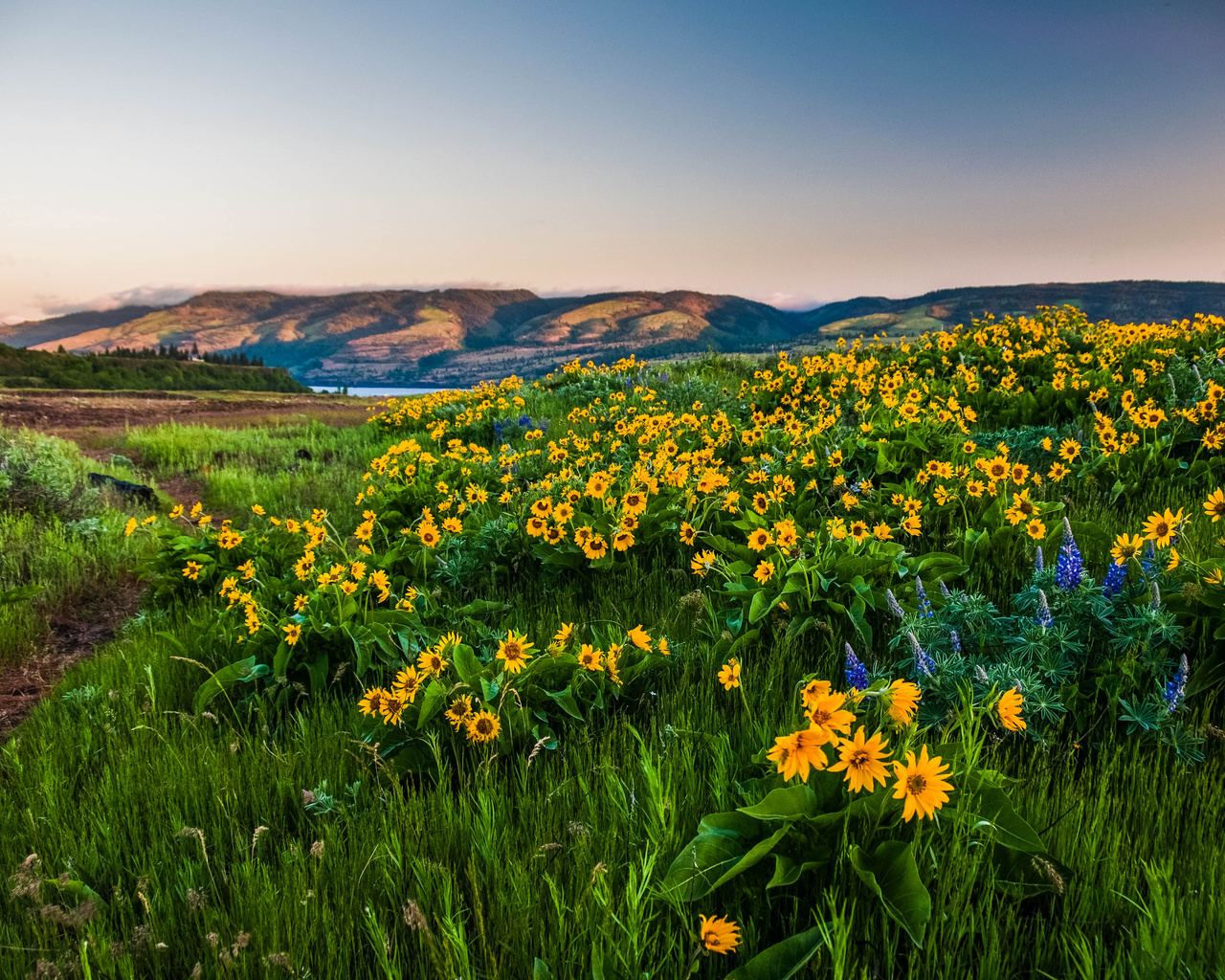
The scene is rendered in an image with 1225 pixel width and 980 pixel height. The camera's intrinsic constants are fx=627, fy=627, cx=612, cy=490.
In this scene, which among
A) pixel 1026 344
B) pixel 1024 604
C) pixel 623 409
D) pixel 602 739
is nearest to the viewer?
pixel 602 739

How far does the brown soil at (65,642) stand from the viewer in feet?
11.3

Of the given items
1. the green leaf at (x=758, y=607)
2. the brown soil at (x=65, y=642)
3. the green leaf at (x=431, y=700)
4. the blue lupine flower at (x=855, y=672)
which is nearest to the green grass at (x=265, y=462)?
the brown soil at (x=65, y=642)

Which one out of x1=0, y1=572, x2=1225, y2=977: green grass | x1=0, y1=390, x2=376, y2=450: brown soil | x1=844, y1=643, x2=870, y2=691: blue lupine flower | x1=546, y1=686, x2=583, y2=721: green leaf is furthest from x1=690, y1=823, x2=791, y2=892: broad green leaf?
x1=0, y1=390, x2=376, y2=450: brown soil

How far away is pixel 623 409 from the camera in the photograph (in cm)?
855

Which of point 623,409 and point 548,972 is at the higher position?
point 623,409

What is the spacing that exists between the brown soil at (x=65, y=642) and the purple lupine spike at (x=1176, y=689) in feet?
15.8

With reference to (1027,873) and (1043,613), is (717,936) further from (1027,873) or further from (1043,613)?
(1043,613)

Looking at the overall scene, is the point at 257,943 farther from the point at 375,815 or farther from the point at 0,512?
the point at 0,512

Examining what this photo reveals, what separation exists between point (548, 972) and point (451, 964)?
0.19 m

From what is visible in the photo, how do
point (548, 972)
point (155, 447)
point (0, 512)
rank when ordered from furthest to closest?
point (155, 447)
point (0, 512)
point (548, 972)

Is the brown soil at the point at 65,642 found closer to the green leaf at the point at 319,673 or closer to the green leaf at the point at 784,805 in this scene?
the green leaf at the point at 319,673

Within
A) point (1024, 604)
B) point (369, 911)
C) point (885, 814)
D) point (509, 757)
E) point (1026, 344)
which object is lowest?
point (509, 757)

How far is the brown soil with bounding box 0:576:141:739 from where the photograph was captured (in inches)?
136

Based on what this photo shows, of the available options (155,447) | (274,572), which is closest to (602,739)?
(274,572)
